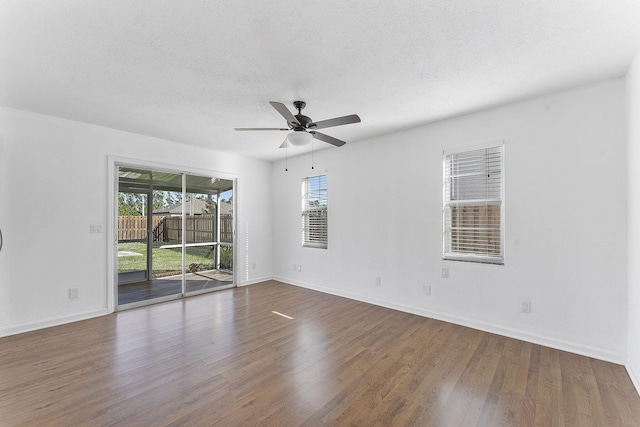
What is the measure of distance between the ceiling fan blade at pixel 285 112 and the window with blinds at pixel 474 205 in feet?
7.14

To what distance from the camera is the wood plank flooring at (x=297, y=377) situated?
1900 millimetres

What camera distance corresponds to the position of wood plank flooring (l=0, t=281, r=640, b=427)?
6.23 feet

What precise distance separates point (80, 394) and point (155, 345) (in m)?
0.83

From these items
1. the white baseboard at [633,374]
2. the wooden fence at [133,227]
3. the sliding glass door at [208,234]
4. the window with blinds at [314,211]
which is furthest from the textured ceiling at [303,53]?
the white baseboard at [633,374]

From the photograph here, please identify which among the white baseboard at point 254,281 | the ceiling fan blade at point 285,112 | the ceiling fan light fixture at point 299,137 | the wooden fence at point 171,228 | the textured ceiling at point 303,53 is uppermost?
the textured ceiling at point 303,53

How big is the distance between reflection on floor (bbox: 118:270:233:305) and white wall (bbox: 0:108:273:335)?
834 mm

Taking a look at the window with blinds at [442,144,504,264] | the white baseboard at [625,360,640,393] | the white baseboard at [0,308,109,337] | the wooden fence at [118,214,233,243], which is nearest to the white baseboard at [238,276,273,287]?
the wooden fence at [118,214,233,243]

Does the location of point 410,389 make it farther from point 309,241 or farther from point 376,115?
point 309,241

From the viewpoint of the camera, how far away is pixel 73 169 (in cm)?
372

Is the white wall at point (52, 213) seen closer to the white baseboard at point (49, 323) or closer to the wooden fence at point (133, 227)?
the white baseboard at point (49, 323)

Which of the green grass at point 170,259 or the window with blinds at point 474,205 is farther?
the green grass at point 170,259

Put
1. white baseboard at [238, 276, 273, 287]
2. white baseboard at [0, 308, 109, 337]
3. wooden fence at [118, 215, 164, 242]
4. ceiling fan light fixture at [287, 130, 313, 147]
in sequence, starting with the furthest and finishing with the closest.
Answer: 1. white baseboard at [238, 276, 273, 287]
2. wooden fence at [118, 215, 164, 242]
3. white baseboard at [0, 308, 109, 337]
4. ceiling fan light fixture at [287, 130, 313, 147]

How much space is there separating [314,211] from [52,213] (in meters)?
3.86

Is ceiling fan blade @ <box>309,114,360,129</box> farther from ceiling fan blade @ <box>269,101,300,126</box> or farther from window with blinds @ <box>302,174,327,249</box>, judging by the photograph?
window with blinds @ <box>302,174,327,249</box>
